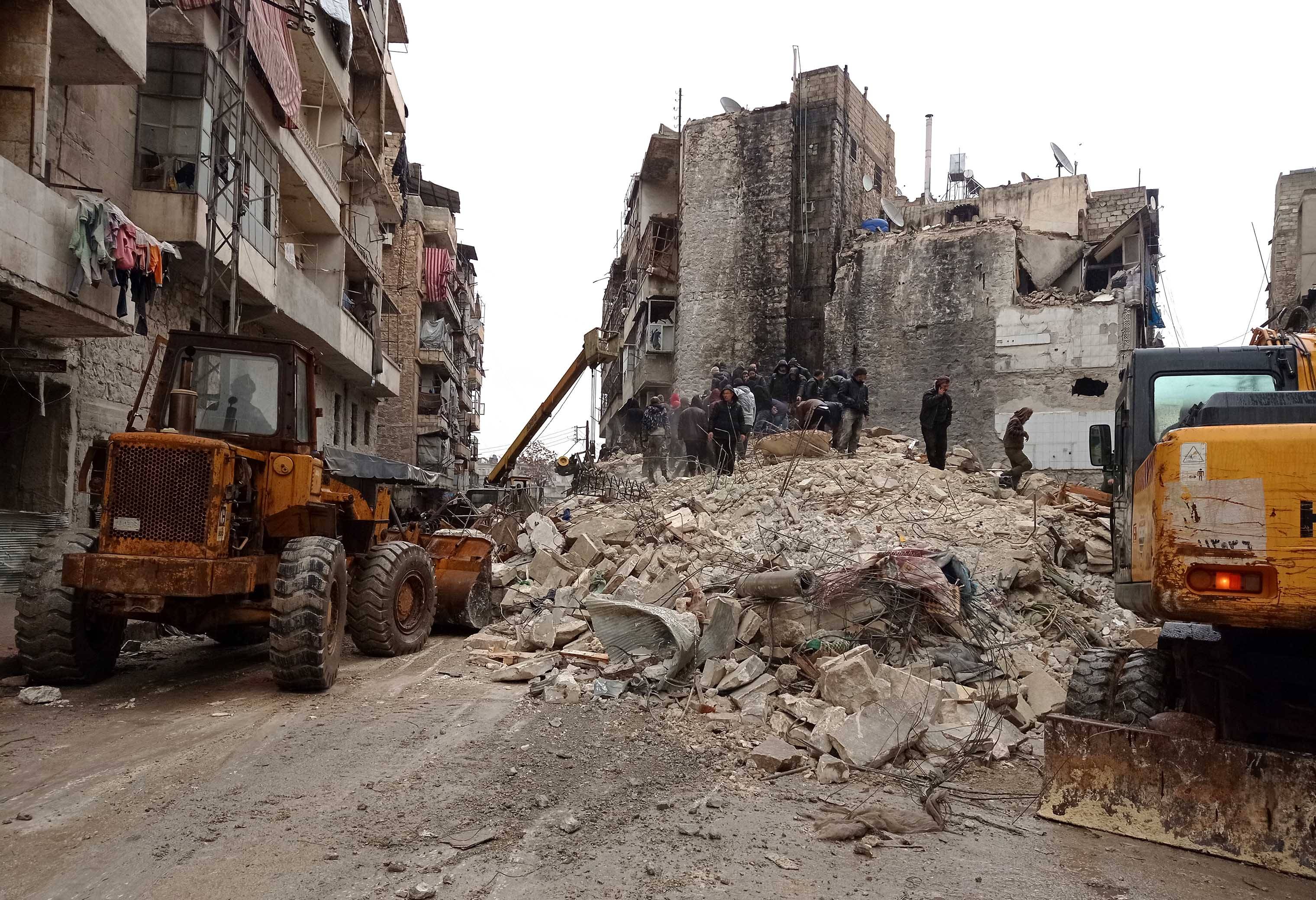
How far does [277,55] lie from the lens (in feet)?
51.1

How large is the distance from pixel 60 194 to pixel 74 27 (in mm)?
1804

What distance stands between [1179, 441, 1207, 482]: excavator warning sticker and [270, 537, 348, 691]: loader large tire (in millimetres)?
5356

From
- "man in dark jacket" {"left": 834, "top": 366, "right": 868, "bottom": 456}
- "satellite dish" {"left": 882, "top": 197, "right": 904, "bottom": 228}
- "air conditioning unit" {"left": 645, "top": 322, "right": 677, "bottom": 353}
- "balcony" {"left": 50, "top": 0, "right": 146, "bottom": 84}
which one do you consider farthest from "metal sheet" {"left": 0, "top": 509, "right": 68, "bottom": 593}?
"satellite dish" {"left": 882, "top": 197, "right": 904, "bottom": 228}

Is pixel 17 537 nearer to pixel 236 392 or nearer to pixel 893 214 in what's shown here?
pixel 236 392

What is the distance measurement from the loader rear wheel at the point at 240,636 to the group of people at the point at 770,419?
8.41 meters

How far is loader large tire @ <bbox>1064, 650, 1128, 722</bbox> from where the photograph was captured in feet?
16.4

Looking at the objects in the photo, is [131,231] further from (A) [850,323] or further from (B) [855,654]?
(A) [850,323]

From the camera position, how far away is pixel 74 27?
9.80m

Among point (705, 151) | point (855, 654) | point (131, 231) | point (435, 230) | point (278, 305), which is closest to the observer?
point (855, 654)

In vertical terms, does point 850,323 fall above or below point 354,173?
below

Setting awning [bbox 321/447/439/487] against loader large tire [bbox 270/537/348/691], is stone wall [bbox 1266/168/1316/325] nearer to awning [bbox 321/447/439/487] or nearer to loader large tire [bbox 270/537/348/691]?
awning [bbox 321/447/439/487]

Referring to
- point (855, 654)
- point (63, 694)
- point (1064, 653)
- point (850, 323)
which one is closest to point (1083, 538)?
point (1064, 653)

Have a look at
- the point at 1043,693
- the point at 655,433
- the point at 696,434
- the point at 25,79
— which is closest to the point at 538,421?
the point at 655,433

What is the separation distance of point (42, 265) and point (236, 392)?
12.9ft
